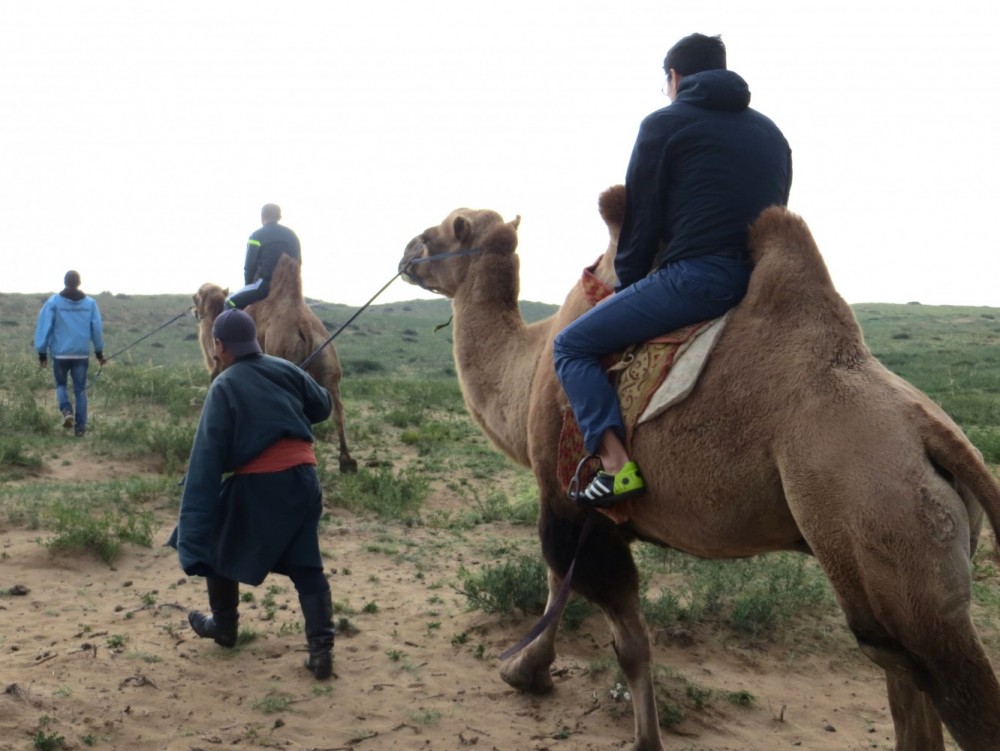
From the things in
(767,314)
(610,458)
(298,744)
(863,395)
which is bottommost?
(298,744)

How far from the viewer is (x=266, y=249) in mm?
11023

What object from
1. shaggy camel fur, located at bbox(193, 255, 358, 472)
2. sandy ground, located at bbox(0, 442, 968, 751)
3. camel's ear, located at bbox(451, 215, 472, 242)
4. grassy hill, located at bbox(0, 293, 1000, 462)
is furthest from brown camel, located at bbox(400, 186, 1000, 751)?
shaggy camel fur, located at bbox(193, 255, 358, 472)

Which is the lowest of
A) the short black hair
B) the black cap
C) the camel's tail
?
the camel's tail

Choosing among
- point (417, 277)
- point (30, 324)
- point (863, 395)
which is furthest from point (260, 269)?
point (30, 324)

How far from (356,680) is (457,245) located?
2452 mm

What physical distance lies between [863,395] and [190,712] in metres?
3.36

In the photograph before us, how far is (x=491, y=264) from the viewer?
5.61 metres

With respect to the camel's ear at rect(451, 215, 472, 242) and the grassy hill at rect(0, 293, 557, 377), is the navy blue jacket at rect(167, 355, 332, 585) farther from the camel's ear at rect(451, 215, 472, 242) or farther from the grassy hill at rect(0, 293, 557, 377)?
the grassy hill at rect(0, 293, 557, 377)

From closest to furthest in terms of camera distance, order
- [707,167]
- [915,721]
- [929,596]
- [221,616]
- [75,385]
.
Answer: [929,596], [707,167], [915,721], [221,616], [75,385]

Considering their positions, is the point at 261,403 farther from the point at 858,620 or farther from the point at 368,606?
the point at 858,620

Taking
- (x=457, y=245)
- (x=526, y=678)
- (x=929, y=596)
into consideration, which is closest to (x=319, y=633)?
(x=526, y=678)

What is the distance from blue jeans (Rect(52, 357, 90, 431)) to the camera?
12078 millimetres

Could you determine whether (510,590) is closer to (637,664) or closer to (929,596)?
(637,664)

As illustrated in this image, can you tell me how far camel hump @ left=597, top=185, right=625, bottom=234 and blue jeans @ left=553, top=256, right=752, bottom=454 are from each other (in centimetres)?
69
